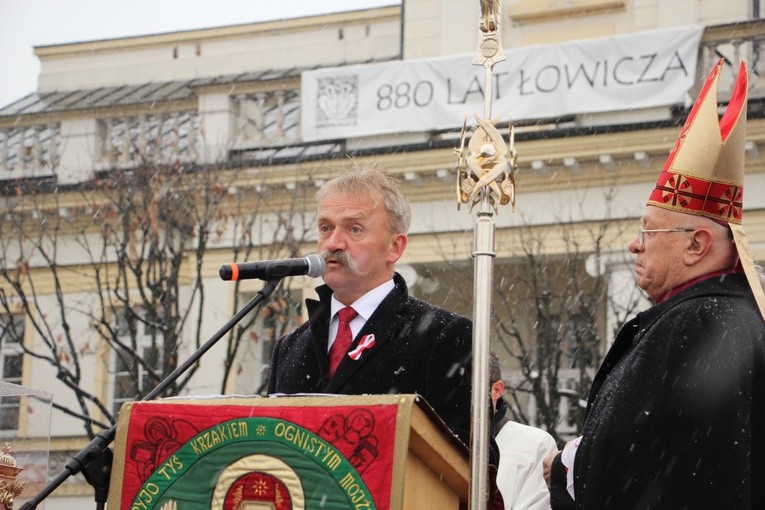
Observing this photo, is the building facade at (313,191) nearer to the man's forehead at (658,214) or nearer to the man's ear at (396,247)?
the man's ear at (396,247)

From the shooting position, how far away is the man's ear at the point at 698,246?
5004 millimetres

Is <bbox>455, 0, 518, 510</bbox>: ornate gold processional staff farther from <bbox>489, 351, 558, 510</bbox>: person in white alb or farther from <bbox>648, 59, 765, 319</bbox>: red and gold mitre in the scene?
<bbox>489, 351, 558, 510</bbox>: person in white alb

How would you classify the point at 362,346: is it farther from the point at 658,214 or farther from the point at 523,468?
the point at 523,468

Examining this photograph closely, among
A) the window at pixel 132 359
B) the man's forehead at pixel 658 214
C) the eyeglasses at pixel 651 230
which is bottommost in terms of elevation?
the eyeglasses at pixel 651 230

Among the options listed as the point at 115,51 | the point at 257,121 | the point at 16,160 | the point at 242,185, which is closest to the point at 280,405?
the point at 242,185

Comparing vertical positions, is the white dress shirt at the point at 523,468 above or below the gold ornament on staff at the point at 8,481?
above

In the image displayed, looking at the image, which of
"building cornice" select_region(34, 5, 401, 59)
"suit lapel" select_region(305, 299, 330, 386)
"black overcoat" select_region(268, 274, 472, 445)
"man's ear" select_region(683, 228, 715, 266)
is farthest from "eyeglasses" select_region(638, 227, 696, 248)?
"building cornice" select_region(34, 5, 401, 59)

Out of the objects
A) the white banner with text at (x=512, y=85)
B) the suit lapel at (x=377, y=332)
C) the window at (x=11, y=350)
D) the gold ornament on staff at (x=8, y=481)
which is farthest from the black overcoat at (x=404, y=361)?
the window at (x=11, y=350)

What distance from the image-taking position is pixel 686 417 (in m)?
4.57

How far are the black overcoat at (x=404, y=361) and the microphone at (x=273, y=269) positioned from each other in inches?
11.5

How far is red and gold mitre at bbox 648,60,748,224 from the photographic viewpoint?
200 inches

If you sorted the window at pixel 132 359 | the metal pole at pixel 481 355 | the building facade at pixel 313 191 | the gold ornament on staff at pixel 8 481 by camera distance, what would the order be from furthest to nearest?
1. the window at pixel 132 359
2. the building facade at pixel 313 191
3. the gold ornament on staff at pixel 8 481
4. the metal pole at pixel 481 355

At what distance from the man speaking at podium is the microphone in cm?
18

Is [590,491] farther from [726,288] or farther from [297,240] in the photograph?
[297,240]
